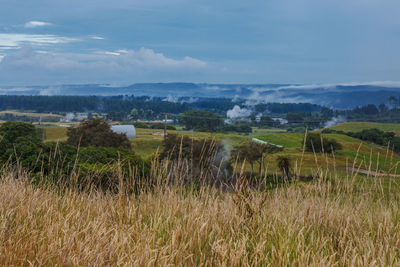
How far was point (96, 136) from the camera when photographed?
28156 millimetres

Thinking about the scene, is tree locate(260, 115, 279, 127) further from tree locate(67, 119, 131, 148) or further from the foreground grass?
the foreground grass

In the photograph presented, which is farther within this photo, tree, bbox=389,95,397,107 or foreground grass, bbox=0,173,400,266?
tree, bbox=389,95,397,107

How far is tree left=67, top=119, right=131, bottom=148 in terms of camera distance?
27.4 m

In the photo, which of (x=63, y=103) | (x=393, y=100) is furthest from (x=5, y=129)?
(x=393, y=100)

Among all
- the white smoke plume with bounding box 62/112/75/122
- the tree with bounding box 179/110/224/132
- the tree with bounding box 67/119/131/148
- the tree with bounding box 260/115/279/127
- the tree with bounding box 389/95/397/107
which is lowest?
the white smoke plume with bounding box 62/112/75/122

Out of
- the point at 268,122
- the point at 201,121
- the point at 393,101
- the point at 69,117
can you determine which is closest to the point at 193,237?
the point at 201,121

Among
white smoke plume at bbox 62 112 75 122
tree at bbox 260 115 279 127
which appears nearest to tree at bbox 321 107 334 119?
tree at bbox 260 115 279 127

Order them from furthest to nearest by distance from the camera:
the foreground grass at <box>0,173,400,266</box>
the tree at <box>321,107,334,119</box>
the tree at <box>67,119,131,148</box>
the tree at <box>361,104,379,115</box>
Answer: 1. the tree at <box>361,104,379,115</box>
2. the tree at <box>321,107,334,119</box>
3. the tree at <box>67,119,131,148</box>
4. the foreground grass at <box>0,173,400,266</box>

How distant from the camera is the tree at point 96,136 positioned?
27.4 metres

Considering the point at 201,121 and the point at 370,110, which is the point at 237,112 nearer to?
the point at 370,110

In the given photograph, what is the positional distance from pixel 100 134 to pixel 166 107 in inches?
4398

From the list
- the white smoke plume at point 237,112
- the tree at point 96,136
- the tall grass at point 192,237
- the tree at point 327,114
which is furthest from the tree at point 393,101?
the tall grass at point 192,237

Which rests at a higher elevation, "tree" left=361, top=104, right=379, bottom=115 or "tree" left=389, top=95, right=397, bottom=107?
"tree" left=389, top=95, right=397, bottom=107

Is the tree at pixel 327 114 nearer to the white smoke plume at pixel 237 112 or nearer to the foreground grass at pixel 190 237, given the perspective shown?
the white smoke plume at pixel 237 112
